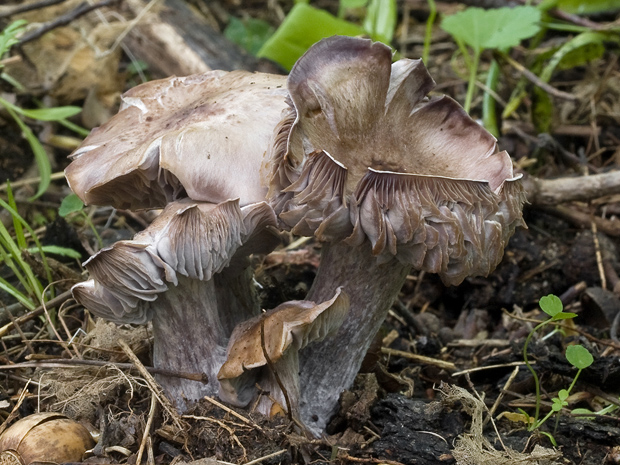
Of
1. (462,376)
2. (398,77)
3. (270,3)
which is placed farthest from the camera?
A: (270,3)

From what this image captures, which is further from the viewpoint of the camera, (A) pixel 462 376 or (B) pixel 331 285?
(A) pixel 462 376

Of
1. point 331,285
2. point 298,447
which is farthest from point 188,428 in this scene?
point 331,285

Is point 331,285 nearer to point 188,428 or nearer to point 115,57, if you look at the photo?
point 188,428

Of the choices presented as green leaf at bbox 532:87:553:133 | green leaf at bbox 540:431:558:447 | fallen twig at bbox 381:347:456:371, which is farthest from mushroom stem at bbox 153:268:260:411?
green leaf at bbox 532:87:553:133

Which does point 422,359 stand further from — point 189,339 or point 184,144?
point 184,144

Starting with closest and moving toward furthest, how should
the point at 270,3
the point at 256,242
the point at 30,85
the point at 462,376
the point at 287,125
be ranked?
the point at 287,125 → the point at 256,242 → the point at 462,376 → the point at 30,85 → the point at 270,3

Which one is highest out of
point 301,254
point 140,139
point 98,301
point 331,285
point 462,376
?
point 140,139

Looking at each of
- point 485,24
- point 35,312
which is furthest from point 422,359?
point 485,24
